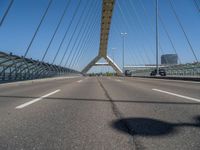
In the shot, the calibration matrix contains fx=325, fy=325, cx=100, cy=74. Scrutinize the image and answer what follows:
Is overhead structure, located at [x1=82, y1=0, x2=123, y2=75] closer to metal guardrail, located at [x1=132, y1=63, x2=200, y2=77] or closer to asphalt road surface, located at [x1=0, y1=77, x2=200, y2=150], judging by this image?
metal guardrail, located at [x1=132, y1=63, x2=200, y2=77]

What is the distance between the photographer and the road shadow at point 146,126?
5016mm

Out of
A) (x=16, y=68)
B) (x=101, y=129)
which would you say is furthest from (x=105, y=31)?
(x=101, y=129)

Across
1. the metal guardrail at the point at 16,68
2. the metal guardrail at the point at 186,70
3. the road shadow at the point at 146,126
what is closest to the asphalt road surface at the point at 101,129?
the road shadow at the point at 146,126

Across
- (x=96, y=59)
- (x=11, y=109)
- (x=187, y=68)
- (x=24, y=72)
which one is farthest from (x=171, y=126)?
(x=96, y=59)

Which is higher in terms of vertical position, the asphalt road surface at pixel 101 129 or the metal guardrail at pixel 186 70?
the metal guardrail at pixel 186 70

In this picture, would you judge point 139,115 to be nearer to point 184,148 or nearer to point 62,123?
point 62,123

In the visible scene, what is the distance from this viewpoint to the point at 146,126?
17.9 feet

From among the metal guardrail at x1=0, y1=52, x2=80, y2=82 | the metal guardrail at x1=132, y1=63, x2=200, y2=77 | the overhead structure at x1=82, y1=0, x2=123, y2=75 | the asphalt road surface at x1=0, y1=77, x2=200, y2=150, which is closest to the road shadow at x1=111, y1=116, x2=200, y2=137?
the asphalt road surface at x1=0, y1=77, x2=200, y2=150

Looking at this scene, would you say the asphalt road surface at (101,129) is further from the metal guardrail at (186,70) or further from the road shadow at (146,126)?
the metal guardrail at (186,70)

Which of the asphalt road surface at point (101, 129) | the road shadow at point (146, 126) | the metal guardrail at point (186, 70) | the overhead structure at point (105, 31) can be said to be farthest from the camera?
the overhead structure at point (105, 31)

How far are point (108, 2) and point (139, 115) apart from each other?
170ft

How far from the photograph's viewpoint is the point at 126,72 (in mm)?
83562

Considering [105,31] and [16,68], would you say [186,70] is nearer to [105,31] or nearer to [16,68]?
[16,68]

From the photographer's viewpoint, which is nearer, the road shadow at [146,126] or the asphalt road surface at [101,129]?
the asphalt road surface at [101,129]
